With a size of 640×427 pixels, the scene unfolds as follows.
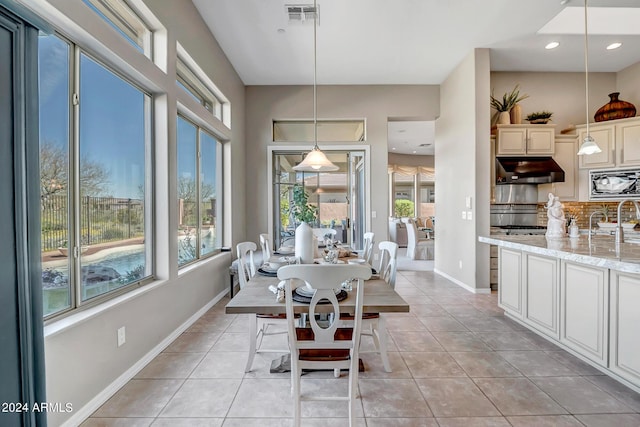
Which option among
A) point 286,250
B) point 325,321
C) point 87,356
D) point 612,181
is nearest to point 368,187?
point 286,250

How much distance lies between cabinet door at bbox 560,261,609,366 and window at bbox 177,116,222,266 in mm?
3539

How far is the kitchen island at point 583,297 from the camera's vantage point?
196cm

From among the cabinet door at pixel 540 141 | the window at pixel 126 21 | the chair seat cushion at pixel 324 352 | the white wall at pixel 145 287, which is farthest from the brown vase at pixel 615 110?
the window at pixel 126 21

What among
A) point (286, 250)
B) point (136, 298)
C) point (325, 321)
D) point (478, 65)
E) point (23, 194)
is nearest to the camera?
point (23, 194)

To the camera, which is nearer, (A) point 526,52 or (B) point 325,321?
(B) point 325,321

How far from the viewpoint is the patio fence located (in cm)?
175

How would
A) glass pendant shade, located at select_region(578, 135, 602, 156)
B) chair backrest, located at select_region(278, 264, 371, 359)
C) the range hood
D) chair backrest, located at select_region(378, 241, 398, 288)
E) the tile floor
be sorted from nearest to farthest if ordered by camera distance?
1. chair backrest, located at select_region(278, 264, 371, 359)
2. the tile floor
3. chair backrest, located at select_region(378, 241, 398, 288)
4. glass pendant shade, located at select_region(578, 135, 602, 156)
5. the range hood

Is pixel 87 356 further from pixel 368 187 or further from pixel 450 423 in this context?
pixel 368 187

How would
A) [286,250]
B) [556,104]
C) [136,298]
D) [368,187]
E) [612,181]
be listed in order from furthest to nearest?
1. [368,187]
2. [556,104]
3. [612,181]
4. [286,250]
5. [136,298]

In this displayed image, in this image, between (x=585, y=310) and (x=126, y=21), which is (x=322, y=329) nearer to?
(x=585, y=310)

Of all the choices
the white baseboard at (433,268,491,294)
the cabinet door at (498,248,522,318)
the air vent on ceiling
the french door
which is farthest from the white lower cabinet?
the french door

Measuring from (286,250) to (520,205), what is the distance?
3.94m

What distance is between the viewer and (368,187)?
5.48m

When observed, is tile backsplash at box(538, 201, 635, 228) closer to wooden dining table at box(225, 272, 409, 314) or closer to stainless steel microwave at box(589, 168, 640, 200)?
stainless steel microwave at box(589, 168, 640, 200)
